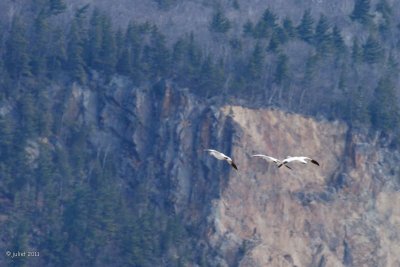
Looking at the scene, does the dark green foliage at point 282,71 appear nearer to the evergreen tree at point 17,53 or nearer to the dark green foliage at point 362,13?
the dark green foliage at point 362,13

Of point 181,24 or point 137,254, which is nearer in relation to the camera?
point 137,254

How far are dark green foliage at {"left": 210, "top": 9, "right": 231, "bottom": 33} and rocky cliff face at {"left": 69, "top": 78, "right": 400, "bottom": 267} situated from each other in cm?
642

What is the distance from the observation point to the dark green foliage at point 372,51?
143375 mm

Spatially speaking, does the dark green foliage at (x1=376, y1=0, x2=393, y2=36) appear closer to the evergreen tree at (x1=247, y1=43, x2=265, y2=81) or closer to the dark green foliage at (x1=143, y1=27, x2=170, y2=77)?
the evergreen tree at (x1=247, y1=43, x2=265, y2=81)

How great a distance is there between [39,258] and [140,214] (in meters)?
7.11

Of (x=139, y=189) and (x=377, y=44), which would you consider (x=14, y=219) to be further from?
(x=377, y=44)

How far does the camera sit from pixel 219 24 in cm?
14325

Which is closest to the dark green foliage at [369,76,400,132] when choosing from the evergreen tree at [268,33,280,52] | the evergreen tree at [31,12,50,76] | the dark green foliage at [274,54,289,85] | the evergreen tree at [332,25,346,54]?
the dark green foliage at [274,54,289,85]

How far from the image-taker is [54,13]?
474 ft

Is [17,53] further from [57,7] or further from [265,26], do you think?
[265,26]

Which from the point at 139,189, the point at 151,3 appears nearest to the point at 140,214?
the point at 139,189

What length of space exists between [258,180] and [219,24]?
1247 centimetres

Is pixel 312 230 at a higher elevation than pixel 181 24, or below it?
below

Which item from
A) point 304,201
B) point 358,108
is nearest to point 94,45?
point 304,201
